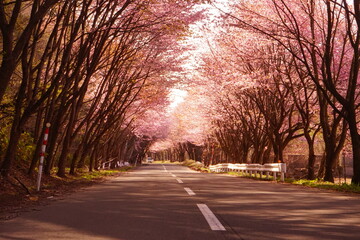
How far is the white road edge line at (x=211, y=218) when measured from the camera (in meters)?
5.29

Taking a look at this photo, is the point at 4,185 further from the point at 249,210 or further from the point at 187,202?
the point at 249,210

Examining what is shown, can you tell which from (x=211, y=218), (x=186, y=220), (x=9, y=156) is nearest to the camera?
(x=186, y=220)

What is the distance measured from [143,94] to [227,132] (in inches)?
455

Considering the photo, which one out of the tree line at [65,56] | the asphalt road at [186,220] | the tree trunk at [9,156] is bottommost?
the asphalt road at [186,220]

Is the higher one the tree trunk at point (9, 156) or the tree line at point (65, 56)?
the tree line at point (65, 56)

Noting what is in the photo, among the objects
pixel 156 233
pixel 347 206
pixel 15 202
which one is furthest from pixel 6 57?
pixel 347 206

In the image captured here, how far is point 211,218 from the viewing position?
19.7ft

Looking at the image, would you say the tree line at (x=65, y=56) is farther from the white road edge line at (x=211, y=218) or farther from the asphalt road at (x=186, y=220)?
the white road edge line at (x=211, y=218)

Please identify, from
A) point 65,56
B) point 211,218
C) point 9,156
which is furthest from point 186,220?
point 65,56

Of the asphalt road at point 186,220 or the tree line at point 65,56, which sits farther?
the tree line at point 65,56

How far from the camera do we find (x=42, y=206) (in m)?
7.67

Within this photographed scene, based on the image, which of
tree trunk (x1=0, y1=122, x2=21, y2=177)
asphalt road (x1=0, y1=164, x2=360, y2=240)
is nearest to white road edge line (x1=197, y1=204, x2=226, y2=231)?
asphalt road (x1=0, y1=164, x2=360, y2=240)

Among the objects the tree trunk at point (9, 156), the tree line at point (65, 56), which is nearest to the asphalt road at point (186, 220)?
the tree trunk at point (9, 156)

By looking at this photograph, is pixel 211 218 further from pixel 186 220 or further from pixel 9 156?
pixel 9 156
